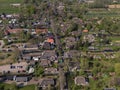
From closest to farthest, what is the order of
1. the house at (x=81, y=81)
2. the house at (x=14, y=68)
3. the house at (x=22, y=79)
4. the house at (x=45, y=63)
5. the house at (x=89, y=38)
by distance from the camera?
the house at (x=81, y=81) → the house at (x=22, y=79) → the house at (x=14, y=68) → the house at (x=45, y=63) → the house at (x=89, y=38)

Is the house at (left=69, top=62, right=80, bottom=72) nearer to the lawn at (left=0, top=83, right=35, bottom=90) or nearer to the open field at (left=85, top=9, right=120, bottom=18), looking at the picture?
the lawn at (left=0, top=83, right=35, bottom=90)

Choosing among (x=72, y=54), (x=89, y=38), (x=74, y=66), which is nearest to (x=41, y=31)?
(x=89, y=38)

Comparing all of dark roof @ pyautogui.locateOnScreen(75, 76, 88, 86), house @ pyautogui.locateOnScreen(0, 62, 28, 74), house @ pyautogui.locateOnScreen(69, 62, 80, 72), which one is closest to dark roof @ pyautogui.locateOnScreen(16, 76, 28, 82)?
house @ pyautogui.locateOnScreen(0, 62, 28, 74)

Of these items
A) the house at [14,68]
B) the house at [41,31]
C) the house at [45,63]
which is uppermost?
the house at [41,31]

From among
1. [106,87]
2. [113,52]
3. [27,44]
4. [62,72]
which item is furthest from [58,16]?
[106,87]

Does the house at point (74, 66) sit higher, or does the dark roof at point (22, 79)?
the house at point (74, 66)

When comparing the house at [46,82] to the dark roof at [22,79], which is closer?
the house at [46,82]

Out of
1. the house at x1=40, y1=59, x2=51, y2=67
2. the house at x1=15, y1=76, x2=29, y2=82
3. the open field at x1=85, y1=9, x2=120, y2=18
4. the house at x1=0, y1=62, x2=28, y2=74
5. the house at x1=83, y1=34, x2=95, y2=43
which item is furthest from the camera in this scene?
the open field at x1=85, y1=9, x2=120, y2=18

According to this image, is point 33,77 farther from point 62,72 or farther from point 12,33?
point 12,33

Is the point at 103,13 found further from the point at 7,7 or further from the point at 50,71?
the point at 50,71

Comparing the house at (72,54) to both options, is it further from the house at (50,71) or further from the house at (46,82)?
the house at (46,82)

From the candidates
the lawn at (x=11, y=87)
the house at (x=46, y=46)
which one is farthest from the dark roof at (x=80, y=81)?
the house at (x=46, y=46)

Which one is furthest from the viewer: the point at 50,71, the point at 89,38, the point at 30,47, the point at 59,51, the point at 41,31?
the point at 41,31
